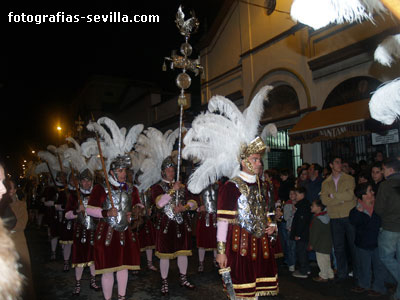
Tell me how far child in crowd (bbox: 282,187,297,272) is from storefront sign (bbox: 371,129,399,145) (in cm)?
343

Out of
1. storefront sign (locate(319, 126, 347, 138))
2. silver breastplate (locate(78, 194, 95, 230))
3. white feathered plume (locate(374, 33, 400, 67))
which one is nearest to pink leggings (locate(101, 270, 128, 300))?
silver breastplate (locate(78, 194, 95, 230))

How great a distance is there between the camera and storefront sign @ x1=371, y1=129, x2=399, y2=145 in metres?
8.23

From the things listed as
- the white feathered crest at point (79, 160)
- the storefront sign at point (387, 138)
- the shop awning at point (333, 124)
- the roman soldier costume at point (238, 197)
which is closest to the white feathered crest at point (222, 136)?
the roman soldier costume at point (238, 197)

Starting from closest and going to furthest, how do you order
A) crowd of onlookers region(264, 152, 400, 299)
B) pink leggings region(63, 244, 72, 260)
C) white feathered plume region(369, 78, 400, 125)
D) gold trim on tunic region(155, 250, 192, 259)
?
1. white feathered plume region(369, 78, 400, 125)
2. crowd of onlookers region(264, 152, 400, 299)
3. gold trim on tunic region(155, 250, 192, 259)
4. pink leggings region(63, 244, 72, 260)

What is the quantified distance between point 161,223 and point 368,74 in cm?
707

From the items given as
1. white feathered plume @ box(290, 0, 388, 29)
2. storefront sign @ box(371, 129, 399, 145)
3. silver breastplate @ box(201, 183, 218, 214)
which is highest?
storefront sign @ box(371, 129, 399, 145)

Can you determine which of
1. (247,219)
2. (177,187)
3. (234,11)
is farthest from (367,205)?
(234,11)

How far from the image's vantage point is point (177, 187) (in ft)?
18.3

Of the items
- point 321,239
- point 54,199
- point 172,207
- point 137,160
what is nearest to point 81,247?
point 172,207

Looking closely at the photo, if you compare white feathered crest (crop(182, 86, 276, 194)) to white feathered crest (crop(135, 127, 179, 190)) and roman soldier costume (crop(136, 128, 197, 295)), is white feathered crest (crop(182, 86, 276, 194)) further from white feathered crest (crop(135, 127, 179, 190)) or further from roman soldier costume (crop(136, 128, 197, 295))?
white feathered crest (crop(135, 127, 179, 190))

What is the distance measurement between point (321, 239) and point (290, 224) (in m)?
0.81

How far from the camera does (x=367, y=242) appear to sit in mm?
5219

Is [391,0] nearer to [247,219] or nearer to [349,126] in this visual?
[247,219]

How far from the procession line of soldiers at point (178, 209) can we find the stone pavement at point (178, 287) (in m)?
0.25
